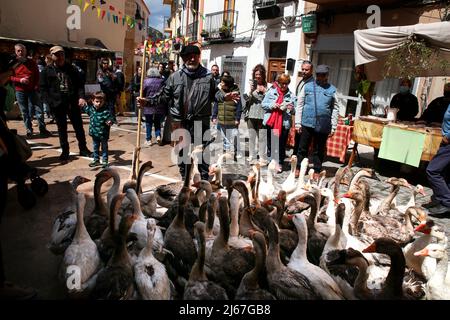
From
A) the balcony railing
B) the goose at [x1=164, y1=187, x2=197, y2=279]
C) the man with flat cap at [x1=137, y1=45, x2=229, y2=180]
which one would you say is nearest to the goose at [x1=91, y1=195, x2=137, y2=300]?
the goose at [x1=164, y1=187, x2=197, y2=279]

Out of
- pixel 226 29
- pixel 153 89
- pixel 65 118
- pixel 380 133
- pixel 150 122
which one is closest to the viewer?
pixel 65 118

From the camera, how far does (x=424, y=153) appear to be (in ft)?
19.8

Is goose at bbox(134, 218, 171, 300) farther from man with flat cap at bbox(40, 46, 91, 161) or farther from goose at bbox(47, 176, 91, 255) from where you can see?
man with flat cap at bbox(40, 46, 91, 161)

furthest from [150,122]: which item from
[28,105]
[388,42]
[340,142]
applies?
[388,42]

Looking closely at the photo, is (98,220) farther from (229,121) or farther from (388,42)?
(388,42)

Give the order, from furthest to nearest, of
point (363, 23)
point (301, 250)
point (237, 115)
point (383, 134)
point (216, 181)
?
point (363, 23)
point (237, 115)
point (383, 134)
point (216, 181)
point (301, 250)

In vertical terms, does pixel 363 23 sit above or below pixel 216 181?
above

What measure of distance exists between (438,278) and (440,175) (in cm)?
290

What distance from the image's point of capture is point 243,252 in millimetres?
3043

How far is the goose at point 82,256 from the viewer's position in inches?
106

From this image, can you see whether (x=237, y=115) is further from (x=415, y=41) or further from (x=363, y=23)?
(x=363, y=23)

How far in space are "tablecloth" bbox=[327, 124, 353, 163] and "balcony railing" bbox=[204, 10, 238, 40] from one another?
10304mm
